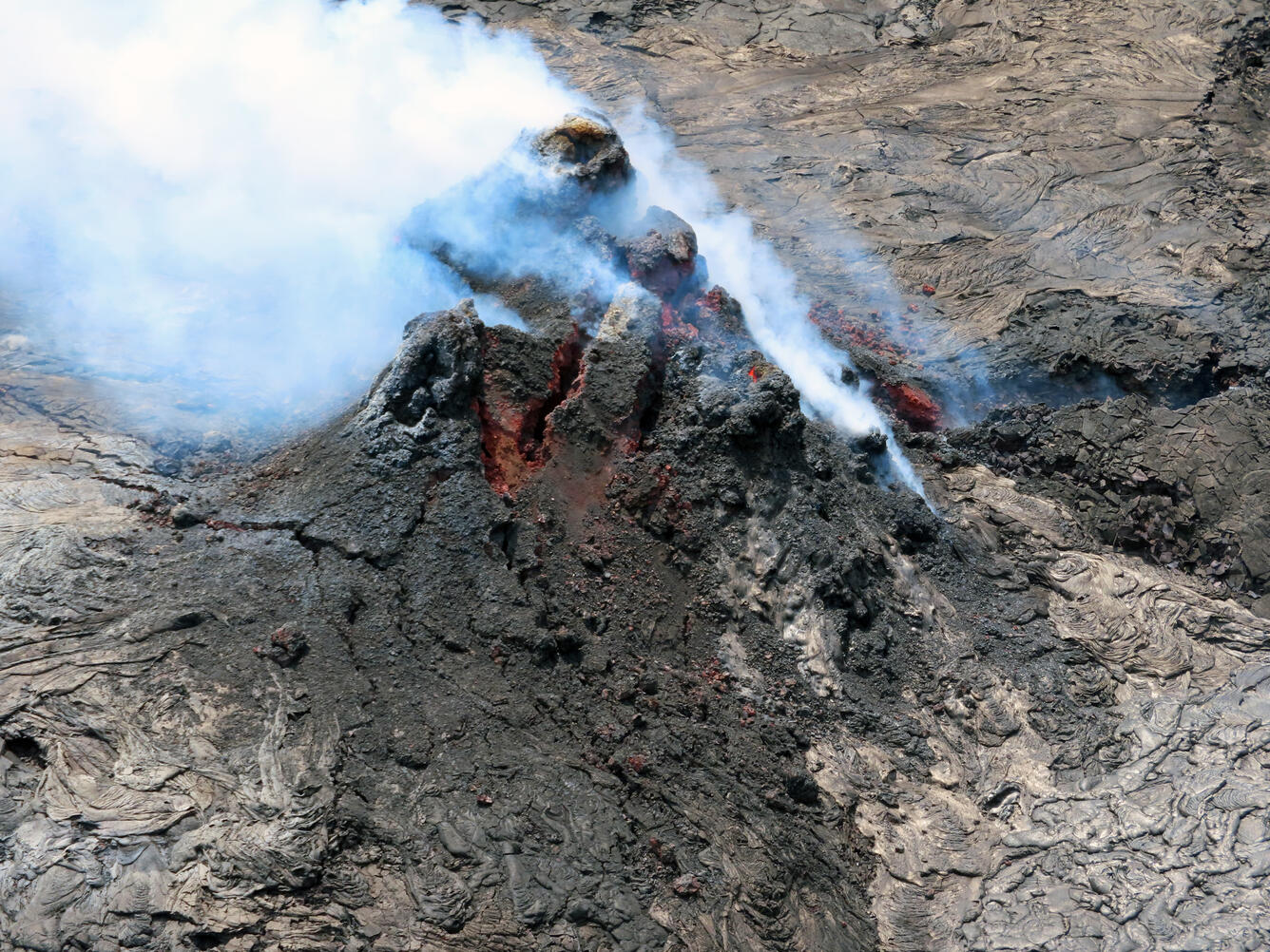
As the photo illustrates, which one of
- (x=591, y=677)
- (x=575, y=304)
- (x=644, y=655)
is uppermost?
(x=575, y=304)

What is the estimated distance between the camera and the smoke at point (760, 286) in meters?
13.3

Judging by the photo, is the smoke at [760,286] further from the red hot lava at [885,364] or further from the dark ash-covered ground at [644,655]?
the dark ash-covered ground at [644,655]

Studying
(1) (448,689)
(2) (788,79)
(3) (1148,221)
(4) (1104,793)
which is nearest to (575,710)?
(1) (448,689)

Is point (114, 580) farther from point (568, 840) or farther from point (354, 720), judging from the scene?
point (568, 840)

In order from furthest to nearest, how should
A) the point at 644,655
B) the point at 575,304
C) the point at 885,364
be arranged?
the point at 885,364, the point at 575,304, the point at 644,655

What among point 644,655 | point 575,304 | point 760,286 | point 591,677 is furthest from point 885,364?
point 591,677

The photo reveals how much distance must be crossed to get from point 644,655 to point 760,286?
821 cm

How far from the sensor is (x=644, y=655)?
381 inches

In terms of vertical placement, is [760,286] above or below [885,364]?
above

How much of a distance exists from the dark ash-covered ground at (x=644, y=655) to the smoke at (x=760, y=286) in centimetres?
100

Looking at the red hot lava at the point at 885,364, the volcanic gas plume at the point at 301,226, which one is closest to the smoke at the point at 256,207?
the volcanic gas plume at the point at 301,226

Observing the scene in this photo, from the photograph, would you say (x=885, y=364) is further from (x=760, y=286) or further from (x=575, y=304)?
(x=575, y=304)

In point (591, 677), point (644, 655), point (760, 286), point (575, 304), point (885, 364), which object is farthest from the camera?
point (760, 286)

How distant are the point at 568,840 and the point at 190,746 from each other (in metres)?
3.08
